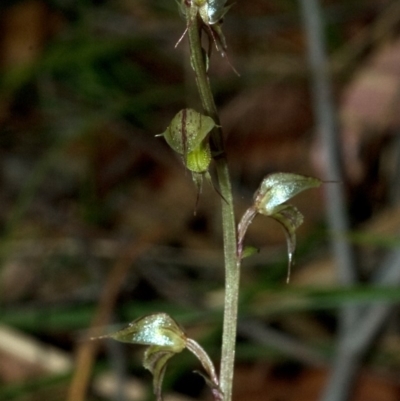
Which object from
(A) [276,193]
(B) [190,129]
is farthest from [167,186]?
(B) [190,129]

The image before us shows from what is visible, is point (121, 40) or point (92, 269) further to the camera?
point (121, 40)

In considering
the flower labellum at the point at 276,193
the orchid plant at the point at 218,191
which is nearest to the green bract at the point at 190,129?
the orchid plant at the point at 218,191

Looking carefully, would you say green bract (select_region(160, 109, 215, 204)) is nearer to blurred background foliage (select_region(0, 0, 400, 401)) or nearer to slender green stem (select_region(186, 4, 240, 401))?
slender green stem (select_region(186, 4, 240, 401))

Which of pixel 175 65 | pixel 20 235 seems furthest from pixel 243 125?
pixel 20 235

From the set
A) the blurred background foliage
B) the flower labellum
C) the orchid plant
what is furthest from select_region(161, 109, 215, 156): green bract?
the blurred background foliage

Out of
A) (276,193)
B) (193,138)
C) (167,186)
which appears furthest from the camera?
(167,186)

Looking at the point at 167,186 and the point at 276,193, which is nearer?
the point at 276,193

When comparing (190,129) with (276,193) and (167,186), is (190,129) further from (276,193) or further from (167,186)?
(167,186)

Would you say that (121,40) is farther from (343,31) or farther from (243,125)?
(343,31)

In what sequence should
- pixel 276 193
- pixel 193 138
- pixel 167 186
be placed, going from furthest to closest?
pixel 167 186 → pixel 276 193 → pixel 193 138
